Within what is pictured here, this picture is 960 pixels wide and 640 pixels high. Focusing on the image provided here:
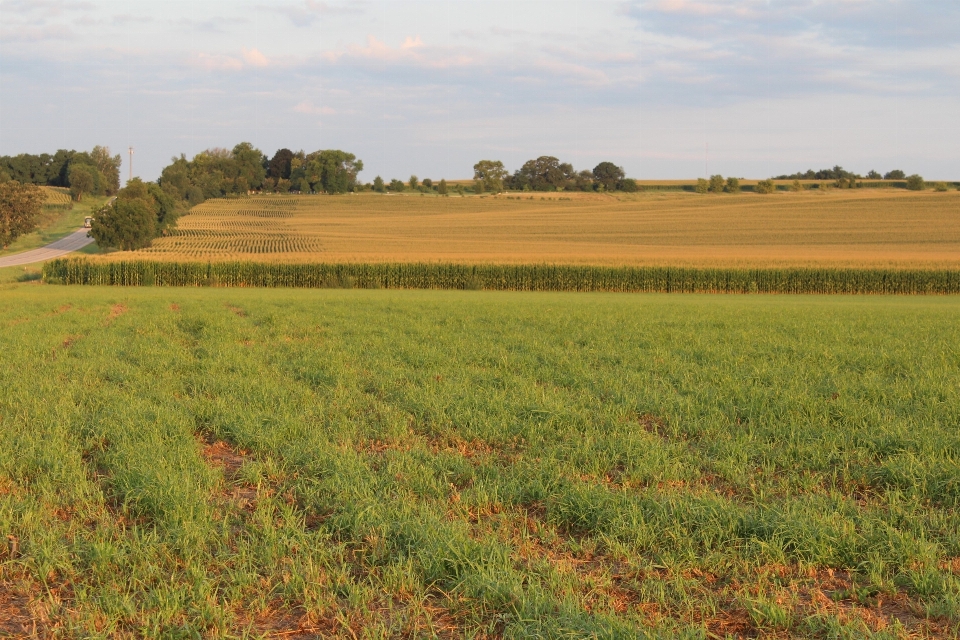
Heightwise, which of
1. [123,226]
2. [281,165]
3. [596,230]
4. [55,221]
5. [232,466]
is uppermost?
[281,165]

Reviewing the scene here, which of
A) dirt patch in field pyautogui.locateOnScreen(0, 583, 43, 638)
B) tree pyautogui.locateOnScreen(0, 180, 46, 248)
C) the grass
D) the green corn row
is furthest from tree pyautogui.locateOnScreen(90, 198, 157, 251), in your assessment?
dirt patch in field pyautogui.locateOnScreen(0, 583, 43, 638)

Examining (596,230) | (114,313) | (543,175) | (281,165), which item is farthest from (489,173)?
(114,313)

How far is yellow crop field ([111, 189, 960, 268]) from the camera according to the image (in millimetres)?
52250

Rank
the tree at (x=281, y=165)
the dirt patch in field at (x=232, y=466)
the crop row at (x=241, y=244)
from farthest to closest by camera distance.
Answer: the tree at (x=281, y=165) → the crop row at (x=241, y=244) → the dirt patch in field at (x=232, y=466)

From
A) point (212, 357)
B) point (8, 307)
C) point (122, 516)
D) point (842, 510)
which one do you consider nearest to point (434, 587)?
point (122, 516)

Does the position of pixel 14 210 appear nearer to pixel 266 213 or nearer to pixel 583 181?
pixel 266 213

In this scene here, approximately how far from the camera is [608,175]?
13325 cm

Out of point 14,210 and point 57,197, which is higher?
point 57,197

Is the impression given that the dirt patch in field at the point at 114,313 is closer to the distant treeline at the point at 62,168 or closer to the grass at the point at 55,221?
the grass at the point at 55,221

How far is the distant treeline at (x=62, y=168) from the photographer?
144 metres

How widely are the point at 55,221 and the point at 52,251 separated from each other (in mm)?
32590

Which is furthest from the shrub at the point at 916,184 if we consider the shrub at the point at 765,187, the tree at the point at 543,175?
the tree at the point at 543,175

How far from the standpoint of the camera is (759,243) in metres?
69.0

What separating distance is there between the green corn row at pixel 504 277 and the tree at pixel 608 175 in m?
86.4
